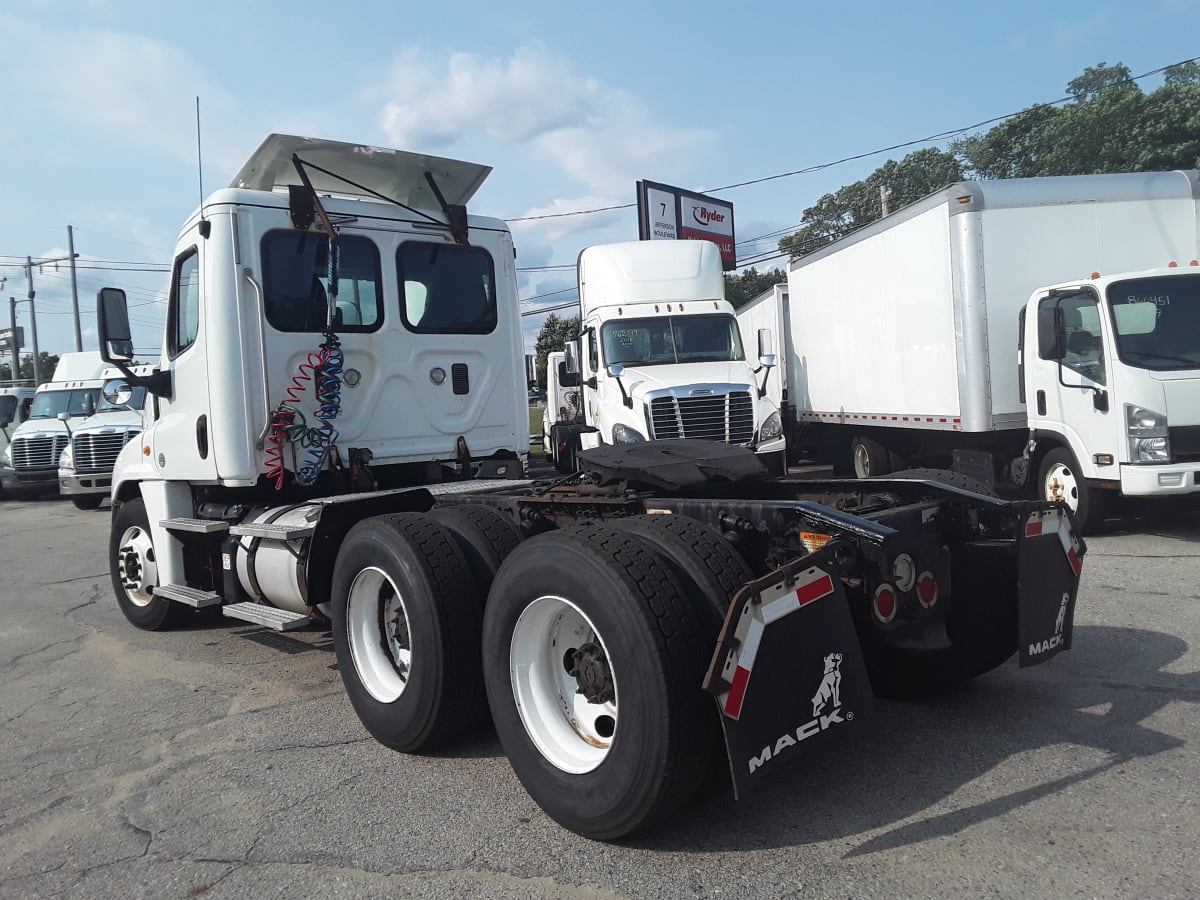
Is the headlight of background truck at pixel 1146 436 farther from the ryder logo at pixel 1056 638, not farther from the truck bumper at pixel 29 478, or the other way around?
the truck bumper at pixel 29 478

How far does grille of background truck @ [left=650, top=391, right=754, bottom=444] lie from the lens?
455 inches

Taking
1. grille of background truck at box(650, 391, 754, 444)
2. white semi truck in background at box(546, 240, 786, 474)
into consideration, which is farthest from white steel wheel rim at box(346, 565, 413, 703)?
grille of background truck at box(650, 391, 754, 444)

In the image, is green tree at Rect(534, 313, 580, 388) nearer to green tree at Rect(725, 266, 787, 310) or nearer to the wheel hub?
green tree at Rect(725, 266, 787, 310)

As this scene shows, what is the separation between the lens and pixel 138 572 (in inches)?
266

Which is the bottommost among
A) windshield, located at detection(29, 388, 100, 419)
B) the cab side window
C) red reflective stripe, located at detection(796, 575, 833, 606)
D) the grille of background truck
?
red reflective stripe, located at detection(796, 575, 833, 606)

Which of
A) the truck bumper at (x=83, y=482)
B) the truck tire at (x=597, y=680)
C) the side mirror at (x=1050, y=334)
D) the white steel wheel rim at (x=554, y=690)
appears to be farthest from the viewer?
the truck bumper at (x=83, y=482)

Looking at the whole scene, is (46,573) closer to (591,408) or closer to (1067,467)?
(591,408)

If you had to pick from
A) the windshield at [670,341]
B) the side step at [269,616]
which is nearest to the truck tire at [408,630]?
the side step at [269,616]

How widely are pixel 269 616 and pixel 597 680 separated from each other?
8.57ft

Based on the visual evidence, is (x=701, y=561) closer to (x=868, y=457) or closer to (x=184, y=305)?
(x=184, y=305)

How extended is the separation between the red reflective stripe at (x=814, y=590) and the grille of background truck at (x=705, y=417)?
8.43m

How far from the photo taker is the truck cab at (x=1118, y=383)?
778 cm

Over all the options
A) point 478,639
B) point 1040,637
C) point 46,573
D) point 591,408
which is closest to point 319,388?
point 478,639

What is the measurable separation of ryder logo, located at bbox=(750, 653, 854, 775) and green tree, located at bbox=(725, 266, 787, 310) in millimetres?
43940
